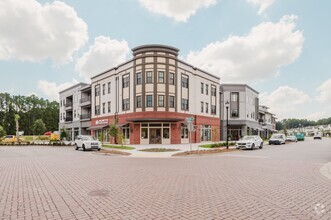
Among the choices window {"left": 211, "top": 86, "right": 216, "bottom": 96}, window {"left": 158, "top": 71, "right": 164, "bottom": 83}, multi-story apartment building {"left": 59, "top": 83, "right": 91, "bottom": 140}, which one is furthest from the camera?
multi-story apartment building {"left": 59, "top": 83, "right": 91, "bottom": 140}

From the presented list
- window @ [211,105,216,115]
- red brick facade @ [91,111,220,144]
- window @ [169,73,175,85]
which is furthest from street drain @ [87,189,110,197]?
window @ [211,105,216,115]

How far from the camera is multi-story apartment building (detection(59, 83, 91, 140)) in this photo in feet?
174

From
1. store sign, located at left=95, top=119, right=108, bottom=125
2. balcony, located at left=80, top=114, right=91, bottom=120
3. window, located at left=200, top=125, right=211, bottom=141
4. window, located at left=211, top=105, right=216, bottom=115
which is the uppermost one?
window, located at left=211, top=105, right=216, bottom=115

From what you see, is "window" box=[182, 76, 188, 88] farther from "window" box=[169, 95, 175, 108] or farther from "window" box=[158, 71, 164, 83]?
"window" box=[158, 71, 164, 83]

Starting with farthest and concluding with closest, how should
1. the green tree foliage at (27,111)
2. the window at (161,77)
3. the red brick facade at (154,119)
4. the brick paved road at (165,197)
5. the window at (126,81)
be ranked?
the green tree foliage at (27,111) → the window at (126,81) → the window at (161,77) → the red brick facade at (154,119) → the brick paved road at (165,197)

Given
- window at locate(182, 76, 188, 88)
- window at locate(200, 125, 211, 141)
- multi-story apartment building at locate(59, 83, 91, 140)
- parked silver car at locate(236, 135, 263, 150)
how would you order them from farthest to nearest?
1. multi-story apartment building at locate(59, 83, 91, 140)
2. window at locate(200, 125, 211, 141)
3. window at locate(182, 76, 188, 88)
4. parked silver car at locate(236, 135, 263, 150)

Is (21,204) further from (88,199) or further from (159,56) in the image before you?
(159,56)

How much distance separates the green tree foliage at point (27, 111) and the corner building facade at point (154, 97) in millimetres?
71323

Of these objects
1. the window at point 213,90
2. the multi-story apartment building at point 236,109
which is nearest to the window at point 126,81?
the window at point 213,90

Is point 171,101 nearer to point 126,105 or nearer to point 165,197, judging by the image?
point 126,105

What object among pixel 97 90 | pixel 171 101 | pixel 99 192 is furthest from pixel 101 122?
pixel 99 192

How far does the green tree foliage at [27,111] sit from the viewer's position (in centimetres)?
9834

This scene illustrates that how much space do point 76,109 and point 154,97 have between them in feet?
88.9

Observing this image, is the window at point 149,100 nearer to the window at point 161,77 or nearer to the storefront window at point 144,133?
the window at point 161,77
